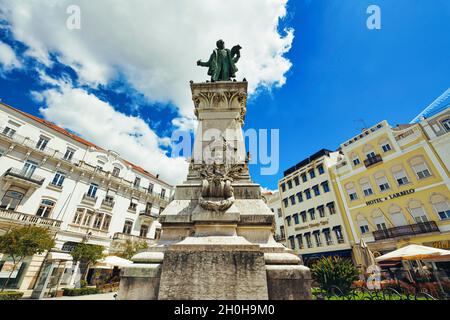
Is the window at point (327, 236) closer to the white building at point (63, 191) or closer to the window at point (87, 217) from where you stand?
the white building at point (63, 191)

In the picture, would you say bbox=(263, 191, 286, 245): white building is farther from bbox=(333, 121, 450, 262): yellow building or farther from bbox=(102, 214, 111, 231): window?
bbox=(102, 214, 111, 231): window

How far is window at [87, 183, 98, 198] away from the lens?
2433 centimetres

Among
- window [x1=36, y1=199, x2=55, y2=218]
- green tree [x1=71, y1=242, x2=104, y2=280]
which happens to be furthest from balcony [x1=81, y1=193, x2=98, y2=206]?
green tree [x1=71, y1=242, x2=104, y2=280]

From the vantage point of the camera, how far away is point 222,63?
261 inches

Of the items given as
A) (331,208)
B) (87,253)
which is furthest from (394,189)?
(87,253)

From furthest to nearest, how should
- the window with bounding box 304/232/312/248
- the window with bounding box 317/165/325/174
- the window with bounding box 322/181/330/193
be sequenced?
the window with bounding box 317/165/325/174 < the window with bounding box 322/181/330/193 < the window with bounding box 304/232/312/248

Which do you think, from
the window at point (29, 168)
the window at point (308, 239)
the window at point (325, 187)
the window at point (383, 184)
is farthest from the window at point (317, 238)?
the window at point (29, 168)

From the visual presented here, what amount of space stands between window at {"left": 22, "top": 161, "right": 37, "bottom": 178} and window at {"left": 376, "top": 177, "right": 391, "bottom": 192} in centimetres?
3700

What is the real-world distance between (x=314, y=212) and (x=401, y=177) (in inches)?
416

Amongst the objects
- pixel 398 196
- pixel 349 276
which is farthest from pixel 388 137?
pixel 349 276

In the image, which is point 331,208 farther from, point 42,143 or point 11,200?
point 42,143
